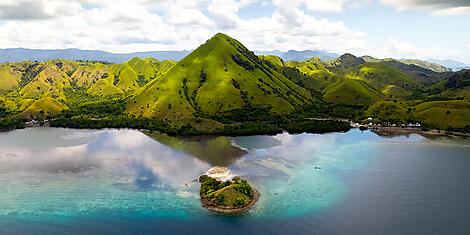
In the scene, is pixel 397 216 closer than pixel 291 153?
Yes

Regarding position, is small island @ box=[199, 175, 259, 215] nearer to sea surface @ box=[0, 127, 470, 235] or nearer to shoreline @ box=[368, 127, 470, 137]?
sea surface @ box=[0, 127, 470, 235]

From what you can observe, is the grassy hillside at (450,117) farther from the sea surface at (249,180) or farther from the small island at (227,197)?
the small island at (227,197)

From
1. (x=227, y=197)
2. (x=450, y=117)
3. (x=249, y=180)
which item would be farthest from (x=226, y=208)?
(x=450, y=117)

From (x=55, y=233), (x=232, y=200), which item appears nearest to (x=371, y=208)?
(x=232, y=200)

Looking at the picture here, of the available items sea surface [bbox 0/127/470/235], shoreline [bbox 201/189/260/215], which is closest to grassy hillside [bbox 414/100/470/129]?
sea surface [bbox 0/127/470/235]

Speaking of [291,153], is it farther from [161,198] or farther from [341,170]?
[161,198]
